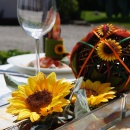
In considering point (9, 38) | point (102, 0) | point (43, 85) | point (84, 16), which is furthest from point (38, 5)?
point (84, 16)

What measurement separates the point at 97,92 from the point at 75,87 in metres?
0.10

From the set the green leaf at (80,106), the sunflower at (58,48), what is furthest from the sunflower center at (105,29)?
the sunflower at (58,48)

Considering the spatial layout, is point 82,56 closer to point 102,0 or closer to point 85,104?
point 85,104

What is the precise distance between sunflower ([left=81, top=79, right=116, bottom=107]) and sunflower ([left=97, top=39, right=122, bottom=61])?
51 mm

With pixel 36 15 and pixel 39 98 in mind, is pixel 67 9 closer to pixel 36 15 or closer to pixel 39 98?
pixel 36 15

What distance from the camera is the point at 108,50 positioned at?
0.77 metres

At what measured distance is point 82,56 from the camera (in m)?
0.81

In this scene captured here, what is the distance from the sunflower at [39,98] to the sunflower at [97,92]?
6 centimetres

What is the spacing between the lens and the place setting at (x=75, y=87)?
614 millimetres

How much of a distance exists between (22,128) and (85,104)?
0.35 feet

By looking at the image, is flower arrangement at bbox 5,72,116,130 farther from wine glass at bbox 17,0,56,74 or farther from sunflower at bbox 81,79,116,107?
wine glass at bbox 17,0,56,74

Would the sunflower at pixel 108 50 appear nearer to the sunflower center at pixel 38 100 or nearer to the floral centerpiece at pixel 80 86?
the floral centerpiece at pixel 80 86

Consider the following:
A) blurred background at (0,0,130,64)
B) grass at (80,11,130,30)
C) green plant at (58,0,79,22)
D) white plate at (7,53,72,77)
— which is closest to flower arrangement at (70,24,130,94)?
white plate at (7,53,72,77)

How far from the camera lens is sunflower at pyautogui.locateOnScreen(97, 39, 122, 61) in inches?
30.2
